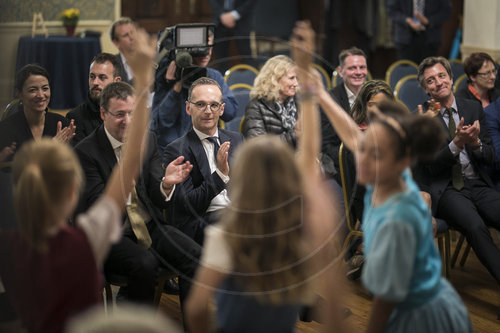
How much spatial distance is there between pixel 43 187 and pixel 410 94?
308cm

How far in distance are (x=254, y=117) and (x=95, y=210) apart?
94 cm

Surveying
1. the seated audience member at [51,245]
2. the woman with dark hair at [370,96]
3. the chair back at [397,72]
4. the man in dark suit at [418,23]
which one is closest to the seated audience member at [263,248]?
the seated audience member at [51,245]

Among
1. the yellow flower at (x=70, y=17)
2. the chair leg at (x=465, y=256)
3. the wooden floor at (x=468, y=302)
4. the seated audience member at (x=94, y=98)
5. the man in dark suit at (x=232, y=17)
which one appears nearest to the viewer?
the wooden floor at (x=468, y=302)

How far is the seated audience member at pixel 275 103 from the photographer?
2086 mm

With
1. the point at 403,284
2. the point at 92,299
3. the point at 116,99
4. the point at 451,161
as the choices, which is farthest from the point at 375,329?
the point at 451,161

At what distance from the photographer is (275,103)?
7.68ft

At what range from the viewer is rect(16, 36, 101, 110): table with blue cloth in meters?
6.21

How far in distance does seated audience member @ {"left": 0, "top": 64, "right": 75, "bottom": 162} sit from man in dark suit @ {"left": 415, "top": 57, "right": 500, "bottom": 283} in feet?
5.05

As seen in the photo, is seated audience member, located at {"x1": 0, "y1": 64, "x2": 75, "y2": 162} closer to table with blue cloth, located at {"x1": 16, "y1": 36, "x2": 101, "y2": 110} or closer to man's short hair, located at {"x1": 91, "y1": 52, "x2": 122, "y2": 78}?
man's short hair, located at {"x1": 91, "y1": 52, "x2": 122, "y2": 78}

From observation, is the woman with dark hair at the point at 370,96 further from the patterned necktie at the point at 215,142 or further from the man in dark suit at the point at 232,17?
the man in dark suit at the point at 232,17

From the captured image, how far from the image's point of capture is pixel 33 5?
6.47 m

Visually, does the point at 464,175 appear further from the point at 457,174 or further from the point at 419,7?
the point at 419,7

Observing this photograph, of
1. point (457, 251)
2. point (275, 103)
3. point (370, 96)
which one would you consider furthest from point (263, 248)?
point (457, 251)

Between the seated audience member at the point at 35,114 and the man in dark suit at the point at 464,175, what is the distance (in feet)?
5.05
